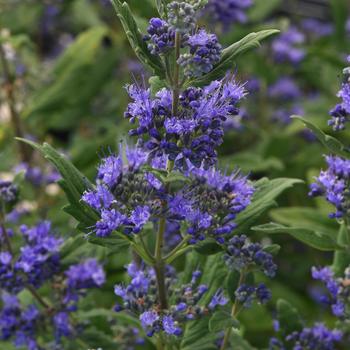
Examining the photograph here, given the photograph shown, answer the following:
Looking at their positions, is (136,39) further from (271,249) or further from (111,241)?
(271,249)

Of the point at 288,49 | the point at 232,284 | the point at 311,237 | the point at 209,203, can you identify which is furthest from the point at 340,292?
the point at 288,49

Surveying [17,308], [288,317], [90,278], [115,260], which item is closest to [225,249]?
[288,317]

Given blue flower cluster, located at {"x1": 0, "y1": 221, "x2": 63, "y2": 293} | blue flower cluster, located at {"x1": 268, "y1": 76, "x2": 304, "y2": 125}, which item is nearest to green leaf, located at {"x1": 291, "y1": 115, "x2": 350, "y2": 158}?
blue flower cluster, located at {"x1": 0, "y1": 221, "x2": 63, "y2": 293}

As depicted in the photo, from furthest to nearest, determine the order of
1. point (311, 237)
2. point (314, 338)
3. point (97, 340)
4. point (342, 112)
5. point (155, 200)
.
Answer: point (97, 340) < point (314, 338) < point (311, 237) < point (342, 112) < point (155, 200)

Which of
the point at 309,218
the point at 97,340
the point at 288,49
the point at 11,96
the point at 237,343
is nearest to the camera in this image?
the point at 237,343

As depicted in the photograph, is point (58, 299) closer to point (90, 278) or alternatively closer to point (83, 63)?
point (90, 278)

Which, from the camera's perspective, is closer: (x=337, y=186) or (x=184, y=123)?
(x=184, y=123)

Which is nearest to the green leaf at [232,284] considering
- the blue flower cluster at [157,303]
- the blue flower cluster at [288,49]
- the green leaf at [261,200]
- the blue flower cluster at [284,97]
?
the blue flower cluster at [157,303]

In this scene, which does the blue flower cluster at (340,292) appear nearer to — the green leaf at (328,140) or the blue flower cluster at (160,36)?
the green leaf at (328,140)
